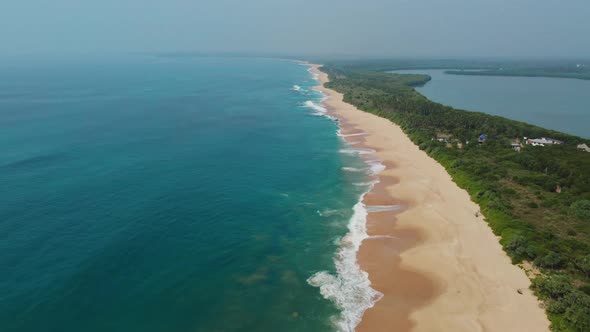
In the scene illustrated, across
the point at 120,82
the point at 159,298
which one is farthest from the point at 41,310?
the point at 120,82

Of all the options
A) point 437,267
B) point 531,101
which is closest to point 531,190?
point 437,267

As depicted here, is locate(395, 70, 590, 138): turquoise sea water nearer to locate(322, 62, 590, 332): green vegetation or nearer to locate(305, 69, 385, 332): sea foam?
locate(322, 62, 590, 332): green vegetation

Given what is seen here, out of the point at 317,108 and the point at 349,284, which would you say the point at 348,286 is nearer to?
the point at 349,284

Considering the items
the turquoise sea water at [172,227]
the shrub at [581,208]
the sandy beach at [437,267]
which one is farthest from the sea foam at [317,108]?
the shrub at [581,208]

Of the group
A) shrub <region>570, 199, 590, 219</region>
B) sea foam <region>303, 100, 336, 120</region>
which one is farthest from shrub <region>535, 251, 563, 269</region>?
sea foam <region>303, 100, 336, 120</region>

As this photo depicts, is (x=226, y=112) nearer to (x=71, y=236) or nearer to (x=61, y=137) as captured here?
(x=61, y=137)

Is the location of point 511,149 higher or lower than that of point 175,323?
higher
